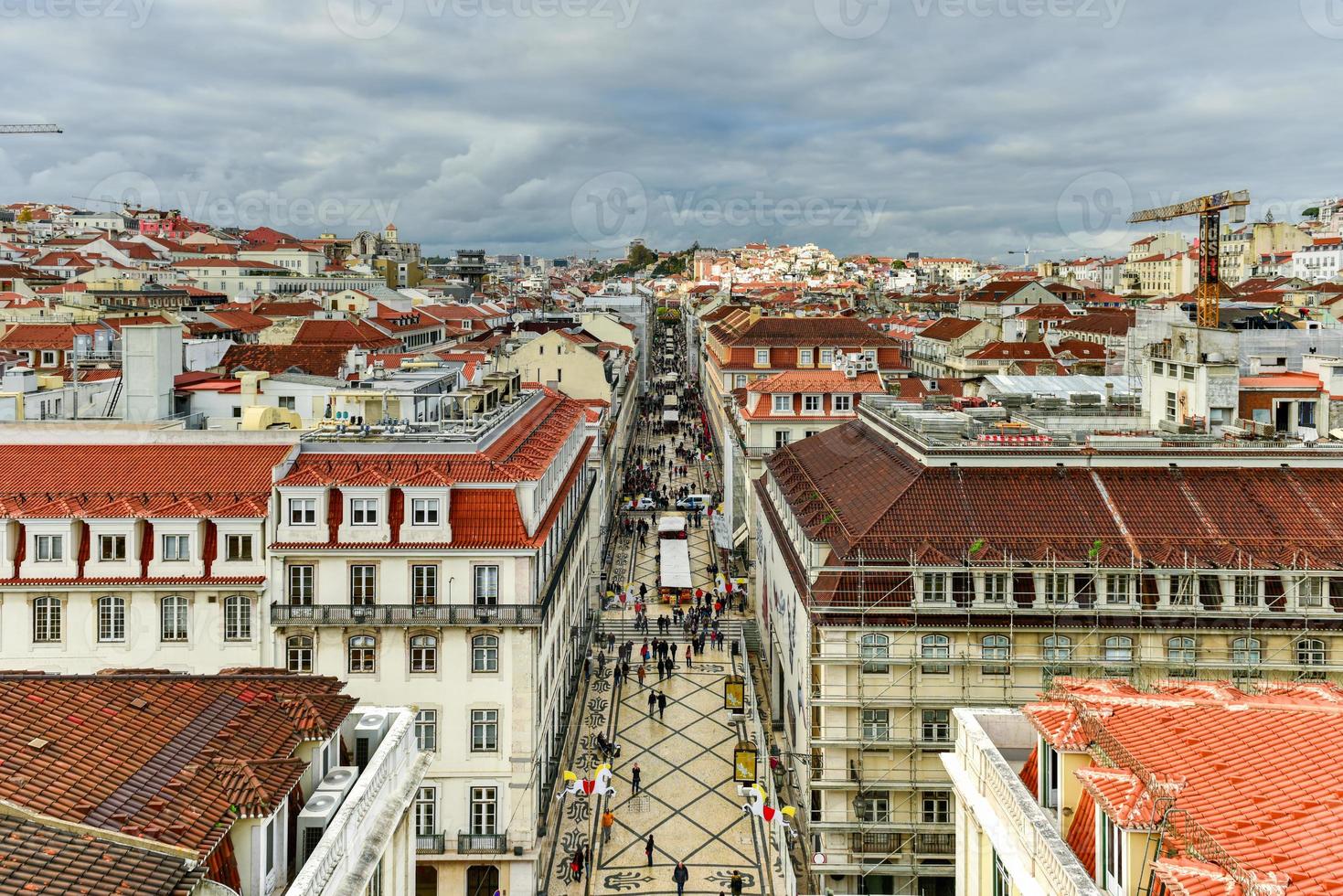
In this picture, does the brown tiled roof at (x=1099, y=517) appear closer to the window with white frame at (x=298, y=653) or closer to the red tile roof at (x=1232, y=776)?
the red tile roof at (x=1232, y=776)

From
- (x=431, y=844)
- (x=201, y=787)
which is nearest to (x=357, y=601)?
(x=431, y=844)

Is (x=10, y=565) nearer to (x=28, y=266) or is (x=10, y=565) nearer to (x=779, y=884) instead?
(x=779, y=884)

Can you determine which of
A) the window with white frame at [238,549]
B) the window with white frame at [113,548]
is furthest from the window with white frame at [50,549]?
the window with white frame at [238,549]

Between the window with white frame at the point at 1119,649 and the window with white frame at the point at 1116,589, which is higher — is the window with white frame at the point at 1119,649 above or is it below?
below

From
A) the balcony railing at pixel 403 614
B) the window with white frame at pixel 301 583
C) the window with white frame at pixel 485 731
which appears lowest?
the window with white frame at pixel 485 731

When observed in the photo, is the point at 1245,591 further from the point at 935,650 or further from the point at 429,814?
the point at 429,814

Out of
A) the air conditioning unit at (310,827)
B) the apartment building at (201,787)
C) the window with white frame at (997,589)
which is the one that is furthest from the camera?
the window with white frame at (997,589)
